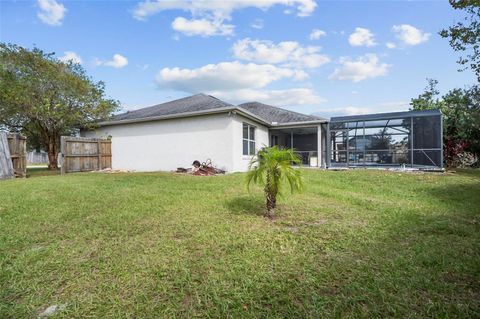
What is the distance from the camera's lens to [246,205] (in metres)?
5.41

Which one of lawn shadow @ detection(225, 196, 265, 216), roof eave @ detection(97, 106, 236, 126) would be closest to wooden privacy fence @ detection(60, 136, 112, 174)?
roof eave @ detection(97, 106, 236, 126)

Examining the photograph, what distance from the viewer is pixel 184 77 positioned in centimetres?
2003

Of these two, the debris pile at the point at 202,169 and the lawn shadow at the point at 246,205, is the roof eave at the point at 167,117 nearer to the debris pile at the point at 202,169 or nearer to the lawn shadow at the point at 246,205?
the debris pile at the point at 202,169

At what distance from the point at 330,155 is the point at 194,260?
522 inches

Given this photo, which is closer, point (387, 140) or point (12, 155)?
point (12, 155)

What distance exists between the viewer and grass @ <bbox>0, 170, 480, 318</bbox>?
2260 millimetres

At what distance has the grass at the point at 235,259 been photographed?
2260mm

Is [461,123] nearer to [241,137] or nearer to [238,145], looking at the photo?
[241,137]

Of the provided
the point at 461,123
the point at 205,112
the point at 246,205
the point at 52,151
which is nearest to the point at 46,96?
the point at 52,151

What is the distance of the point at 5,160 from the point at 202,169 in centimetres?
784

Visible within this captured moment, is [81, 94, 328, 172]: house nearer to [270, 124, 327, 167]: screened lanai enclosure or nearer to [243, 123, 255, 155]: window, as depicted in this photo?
[243, 123, 255, 155]: window

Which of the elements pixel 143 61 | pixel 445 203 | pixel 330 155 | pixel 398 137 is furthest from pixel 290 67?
pixel 445 203

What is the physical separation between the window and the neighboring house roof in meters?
0.56

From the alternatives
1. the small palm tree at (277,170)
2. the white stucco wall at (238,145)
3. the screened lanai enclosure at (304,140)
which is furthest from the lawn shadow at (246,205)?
the screened lanai enclosure at (304,140)
